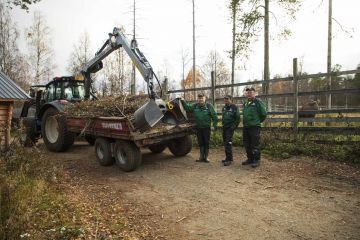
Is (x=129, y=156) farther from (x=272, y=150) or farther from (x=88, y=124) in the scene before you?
(x=272, y=150)

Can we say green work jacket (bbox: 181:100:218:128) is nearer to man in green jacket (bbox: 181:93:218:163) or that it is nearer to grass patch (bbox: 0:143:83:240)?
man in green jacket (bbox: 181:93:218:163)

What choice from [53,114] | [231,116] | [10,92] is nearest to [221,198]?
[231,116]

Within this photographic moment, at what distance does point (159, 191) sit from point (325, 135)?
16.3 ft

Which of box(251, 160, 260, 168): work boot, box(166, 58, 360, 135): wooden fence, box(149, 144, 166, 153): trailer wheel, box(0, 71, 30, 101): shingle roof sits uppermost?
box(0, 71, 30, 101): shingle roof

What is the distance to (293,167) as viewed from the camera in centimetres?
781

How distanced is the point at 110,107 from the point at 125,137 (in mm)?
1563

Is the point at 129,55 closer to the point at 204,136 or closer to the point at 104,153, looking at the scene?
the point at 104,153

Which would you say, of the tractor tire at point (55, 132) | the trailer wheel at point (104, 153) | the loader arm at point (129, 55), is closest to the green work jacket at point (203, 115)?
the loader arm at point (129, 55)

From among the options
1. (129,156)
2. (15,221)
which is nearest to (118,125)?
(129,156)

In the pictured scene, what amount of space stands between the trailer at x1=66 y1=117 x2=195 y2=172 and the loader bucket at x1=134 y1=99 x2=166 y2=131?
171mm

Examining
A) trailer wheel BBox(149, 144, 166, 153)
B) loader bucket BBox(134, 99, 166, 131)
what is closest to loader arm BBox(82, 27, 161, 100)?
loader bucket BBox(134, 99, 166, 131)

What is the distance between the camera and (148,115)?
290 inches

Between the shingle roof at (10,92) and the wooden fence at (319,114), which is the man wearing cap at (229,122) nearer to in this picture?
the wooden fence at (319,114)

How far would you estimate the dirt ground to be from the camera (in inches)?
183
